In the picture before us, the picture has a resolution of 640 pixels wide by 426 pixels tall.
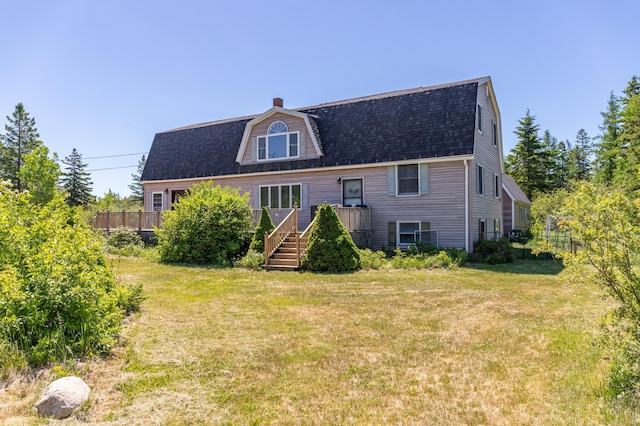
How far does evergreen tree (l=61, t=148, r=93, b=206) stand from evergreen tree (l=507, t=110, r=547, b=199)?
160 ft

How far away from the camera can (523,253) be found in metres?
16.0

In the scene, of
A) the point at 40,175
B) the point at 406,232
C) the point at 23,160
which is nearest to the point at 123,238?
the point at 40,175

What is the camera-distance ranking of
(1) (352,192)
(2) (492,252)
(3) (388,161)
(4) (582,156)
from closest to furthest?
(2) (492,252) < (3) (388,161) < (1) (352,192) < (4) (582,156)

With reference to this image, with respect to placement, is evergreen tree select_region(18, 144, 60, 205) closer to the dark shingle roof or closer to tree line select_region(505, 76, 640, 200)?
the dark shingle roof

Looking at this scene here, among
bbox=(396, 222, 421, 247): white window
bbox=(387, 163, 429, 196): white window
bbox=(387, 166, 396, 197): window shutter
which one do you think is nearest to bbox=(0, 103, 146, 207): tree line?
bbox=(387, 166, 396, 197): window shutter

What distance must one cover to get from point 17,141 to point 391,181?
44.5 metres

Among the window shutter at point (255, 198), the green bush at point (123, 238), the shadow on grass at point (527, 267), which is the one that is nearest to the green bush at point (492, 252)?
the shadow on grass at point (527, 267)

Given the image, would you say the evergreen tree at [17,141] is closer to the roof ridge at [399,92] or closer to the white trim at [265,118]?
the white trim at [265,118]

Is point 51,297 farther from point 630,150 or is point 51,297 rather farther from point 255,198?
point 630,150

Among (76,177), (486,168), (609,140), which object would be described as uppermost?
(609,140)

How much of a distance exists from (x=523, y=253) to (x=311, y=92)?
53.3 ft

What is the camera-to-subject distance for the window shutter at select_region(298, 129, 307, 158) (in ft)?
60.2

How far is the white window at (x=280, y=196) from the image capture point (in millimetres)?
18594

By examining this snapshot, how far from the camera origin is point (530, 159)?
41938 millimetres
